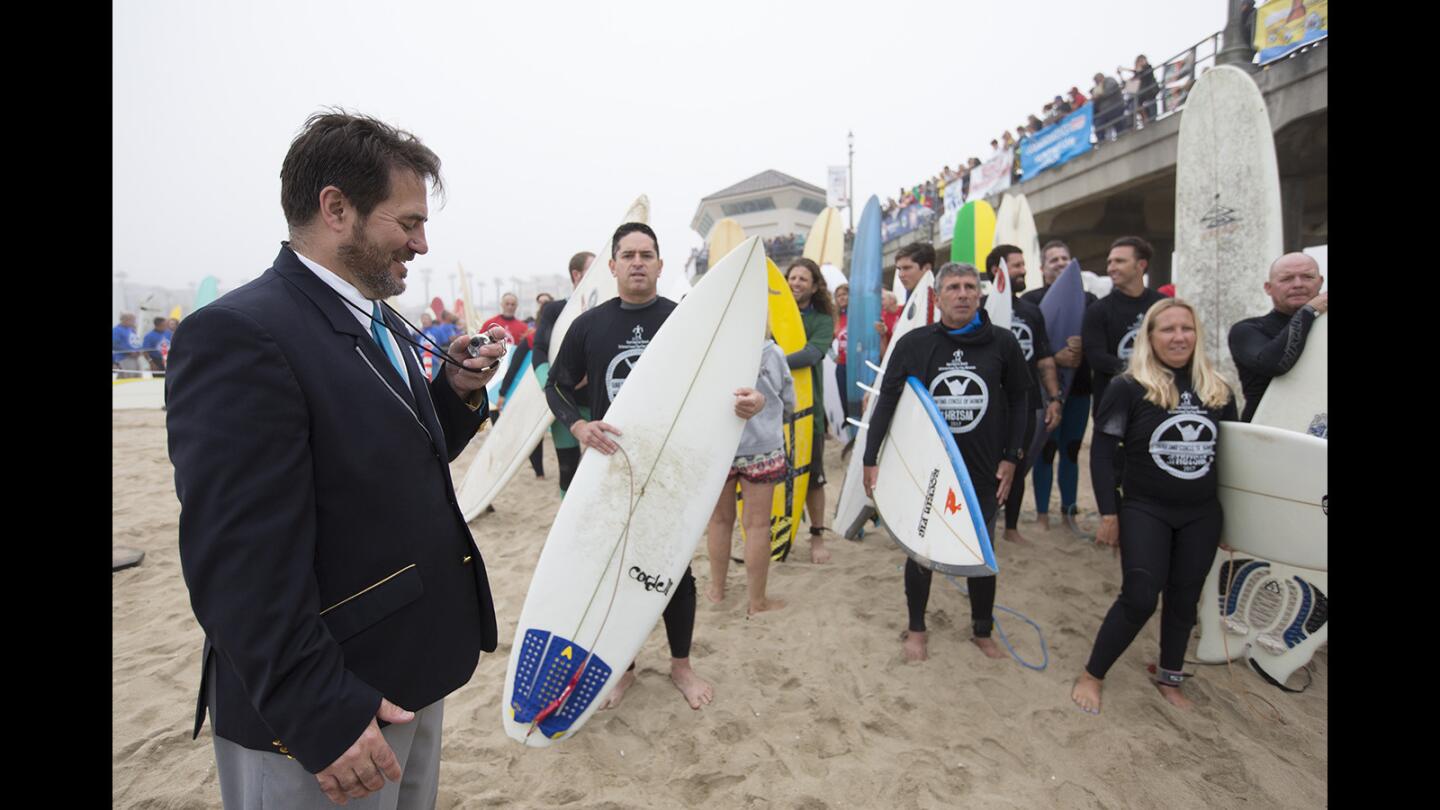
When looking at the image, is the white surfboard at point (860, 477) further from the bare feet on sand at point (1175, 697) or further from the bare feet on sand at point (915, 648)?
the bare feet on sand at point (1175, 697)

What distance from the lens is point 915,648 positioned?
2.67 m

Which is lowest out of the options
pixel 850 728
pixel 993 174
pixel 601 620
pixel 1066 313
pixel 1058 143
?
pixel 850 728

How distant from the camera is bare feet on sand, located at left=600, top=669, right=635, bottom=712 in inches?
93.4

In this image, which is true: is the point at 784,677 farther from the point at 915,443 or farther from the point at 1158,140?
the point at 1158,140

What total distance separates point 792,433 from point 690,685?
5.32 ft

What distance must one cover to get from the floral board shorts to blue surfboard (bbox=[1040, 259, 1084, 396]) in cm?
213

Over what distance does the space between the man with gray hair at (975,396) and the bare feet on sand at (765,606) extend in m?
0.68

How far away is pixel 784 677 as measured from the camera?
8.40 feet

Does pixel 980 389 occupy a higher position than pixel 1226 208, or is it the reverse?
pixel 1226 208

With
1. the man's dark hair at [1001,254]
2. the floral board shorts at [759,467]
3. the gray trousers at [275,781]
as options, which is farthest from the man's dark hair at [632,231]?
the man's dark hair at [1001,254]

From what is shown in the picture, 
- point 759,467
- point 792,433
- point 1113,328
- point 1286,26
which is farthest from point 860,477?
point 1286,26

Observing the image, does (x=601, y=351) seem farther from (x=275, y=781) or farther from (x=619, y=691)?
(x=275, y=781)
